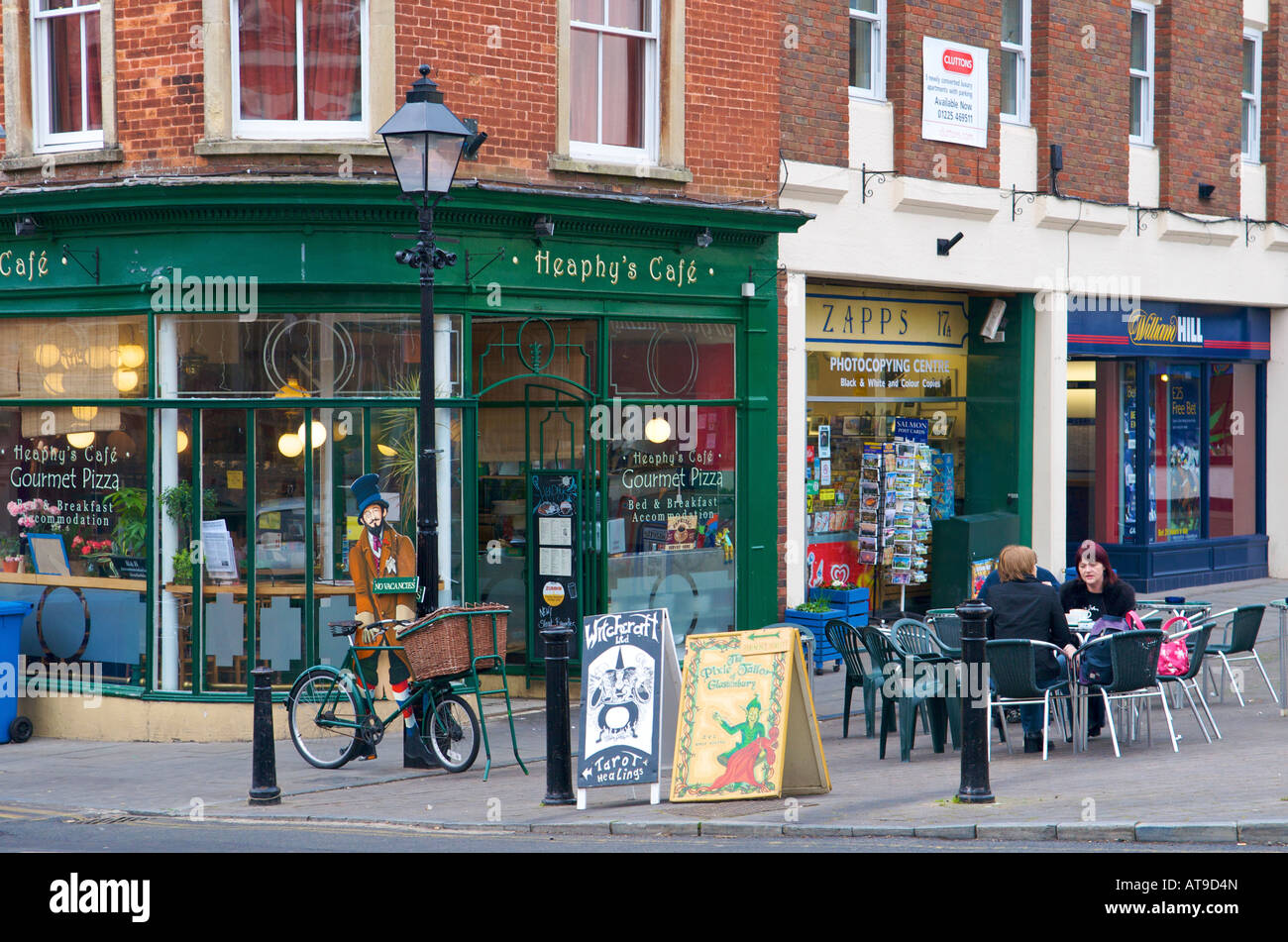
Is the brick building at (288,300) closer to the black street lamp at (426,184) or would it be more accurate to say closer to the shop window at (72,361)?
the shop window at (72,361)

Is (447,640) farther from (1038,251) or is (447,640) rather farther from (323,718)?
(1038,251)

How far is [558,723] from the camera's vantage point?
925 centimetres

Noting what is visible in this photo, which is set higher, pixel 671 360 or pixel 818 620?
pixel 671 360

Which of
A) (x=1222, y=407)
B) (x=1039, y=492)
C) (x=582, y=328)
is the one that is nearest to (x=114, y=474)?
(x=582, y=328)

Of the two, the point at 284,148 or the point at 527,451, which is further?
the point at 527,451

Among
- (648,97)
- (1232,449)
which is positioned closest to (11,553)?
(648,97)

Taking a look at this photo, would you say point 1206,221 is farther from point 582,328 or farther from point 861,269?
point 582,328

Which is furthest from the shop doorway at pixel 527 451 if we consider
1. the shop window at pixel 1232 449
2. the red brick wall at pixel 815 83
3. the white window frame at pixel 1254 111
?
the white window frame at pixel 1254 111

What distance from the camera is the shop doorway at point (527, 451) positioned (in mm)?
13180

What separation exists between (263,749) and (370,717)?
1319 mm

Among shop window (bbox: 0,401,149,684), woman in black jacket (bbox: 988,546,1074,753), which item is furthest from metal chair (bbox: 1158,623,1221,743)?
shop window (bbox: 0,401,149,684)

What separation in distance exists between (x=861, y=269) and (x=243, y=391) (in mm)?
6729

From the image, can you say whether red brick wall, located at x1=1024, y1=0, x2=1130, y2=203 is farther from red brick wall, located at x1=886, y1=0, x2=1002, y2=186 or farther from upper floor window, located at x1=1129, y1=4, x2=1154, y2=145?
red brick wall, located at x1=886, y1=0, x2=1002, y2=186

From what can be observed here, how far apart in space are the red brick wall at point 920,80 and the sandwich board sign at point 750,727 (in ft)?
26.9
